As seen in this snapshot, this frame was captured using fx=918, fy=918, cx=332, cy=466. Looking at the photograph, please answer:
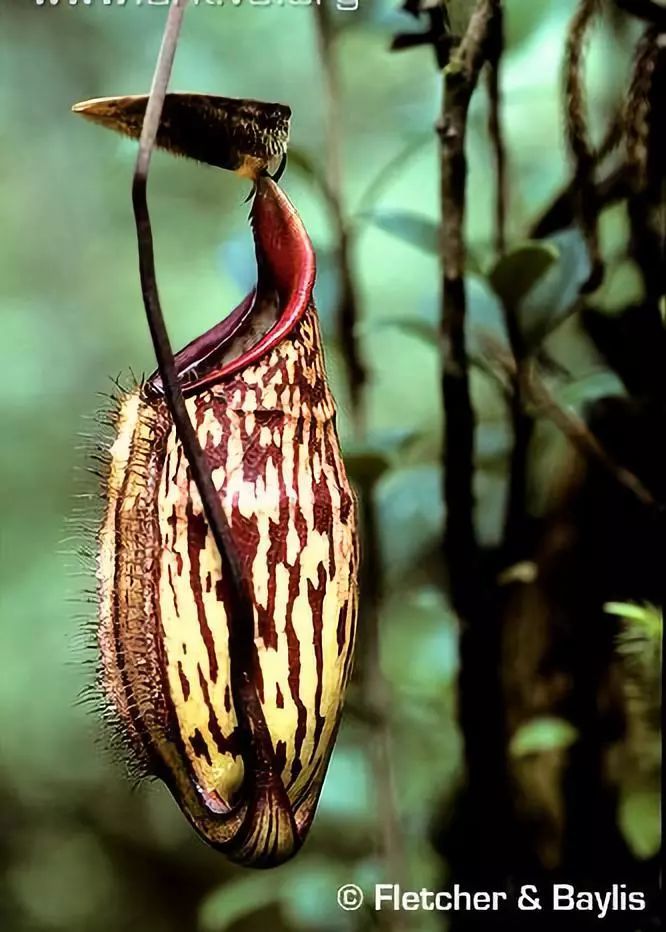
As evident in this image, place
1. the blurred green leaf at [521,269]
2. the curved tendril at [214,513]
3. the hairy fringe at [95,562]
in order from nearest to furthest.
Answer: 1. the curved tendril at [214,513]
2. the hairy fringe at [95,562]
3. the blurred green leaf at [521,269]

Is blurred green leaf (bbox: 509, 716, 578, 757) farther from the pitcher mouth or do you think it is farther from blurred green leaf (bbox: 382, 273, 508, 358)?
the pitcher mouth

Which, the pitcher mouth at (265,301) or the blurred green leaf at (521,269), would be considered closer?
the pitcher mouth at (265,301)

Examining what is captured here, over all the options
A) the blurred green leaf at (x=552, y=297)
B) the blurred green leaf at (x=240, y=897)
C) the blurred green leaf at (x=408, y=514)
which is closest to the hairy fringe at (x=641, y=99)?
the blurred green leaf at (x=552, y=297)

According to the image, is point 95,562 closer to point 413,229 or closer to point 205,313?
point 205,313

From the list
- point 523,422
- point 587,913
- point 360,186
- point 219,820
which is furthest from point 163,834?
point 360,186

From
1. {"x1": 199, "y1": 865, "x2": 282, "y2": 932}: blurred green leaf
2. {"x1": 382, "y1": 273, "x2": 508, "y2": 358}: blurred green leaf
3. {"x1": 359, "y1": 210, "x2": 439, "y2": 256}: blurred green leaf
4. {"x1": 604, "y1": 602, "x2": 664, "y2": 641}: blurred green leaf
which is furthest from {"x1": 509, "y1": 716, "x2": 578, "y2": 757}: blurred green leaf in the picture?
{"x1": 359, "y1": 210, "x2": 439, "y2": 256}: blurred green leaf

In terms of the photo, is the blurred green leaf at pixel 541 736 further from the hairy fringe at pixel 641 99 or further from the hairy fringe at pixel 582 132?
the hairy fringe at pixel 641 99

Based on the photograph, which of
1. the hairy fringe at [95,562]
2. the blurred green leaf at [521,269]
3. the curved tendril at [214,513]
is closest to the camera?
the curved tendril at [214,513]
